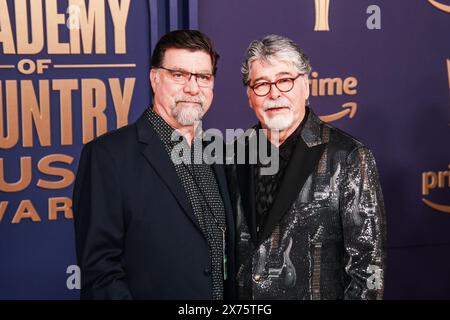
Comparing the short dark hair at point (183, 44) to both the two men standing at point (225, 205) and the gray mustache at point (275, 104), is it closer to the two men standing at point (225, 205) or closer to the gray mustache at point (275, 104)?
the two men standing at point (225, 205)

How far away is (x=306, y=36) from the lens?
290 centimetres

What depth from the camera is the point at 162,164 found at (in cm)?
187

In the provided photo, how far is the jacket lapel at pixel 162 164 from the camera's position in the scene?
6.07 feet

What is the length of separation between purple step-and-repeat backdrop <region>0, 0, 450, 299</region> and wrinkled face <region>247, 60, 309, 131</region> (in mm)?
851

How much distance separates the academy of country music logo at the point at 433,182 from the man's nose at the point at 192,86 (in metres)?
1.55

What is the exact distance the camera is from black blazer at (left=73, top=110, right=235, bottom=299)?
5.81 ft

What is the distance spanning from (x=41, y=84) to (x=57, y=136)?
0.69 feet

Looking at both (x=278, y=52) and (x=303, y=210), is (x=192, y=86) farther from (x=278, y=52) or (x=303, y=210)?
(x=303, y=210)

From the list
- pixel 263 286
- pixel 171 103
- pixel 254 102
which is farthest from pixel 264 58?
pixel 263 286

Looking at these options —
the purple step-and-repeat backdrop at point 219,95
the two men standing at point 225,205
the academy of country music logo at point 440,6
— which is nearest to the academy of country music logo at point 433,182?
the purple step-and-repeat backdrop at point 219,95

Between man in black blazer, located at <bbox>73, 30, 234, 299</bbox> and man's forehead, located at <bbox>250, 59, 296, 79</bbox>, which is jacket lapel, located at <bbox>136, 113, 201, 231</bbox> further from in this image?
→ man's forehead, located at <bbox>250, 59, 296, 79</bbox>

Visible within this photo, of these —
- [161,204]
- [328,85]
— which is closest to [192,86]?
[161,204]

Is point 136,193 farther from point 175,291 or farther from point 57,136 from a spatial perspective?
point 57,136

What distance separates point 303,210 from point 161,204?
15.6 inches
